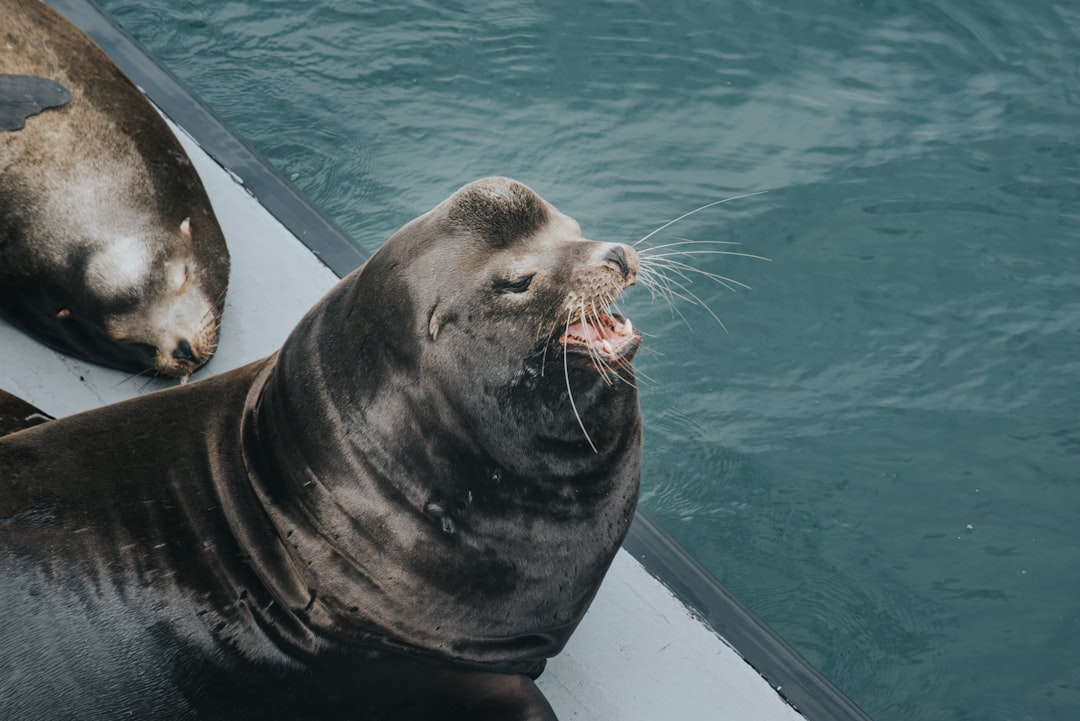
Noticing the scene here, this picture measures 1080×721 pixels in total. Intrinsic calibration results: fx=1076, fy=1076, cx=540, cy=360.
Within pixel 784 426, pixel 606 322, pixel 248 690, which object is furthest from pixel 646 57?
pixel 248 690

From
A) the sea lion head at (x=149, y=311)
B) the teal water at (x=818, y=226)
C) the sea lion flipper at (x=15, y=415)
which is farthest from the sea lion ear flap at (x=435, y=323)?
the teal water at (x=818, y=226)

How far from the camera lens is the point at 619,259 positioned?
2.55 meters

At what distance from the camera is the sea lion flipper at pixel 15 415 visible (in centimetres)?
321

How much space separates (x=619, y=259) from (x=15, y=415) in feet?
6.37

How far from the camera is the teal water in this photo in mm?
4812

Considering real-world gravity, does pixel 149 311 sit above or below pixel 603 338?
below

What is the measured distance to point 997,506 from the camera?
5062mm

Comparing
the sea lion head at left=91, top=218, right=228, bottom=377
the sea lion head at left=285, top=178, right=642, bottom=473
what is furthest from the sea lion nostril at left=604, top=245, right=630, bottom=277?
the sea lion head at left=91, top=218, right=228, bottom=377

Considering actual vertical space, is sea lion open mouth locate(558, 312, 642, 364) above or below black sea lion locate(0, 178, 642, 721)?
above

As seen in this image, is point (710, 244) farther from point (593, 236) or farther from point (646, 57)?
point (646, 57)

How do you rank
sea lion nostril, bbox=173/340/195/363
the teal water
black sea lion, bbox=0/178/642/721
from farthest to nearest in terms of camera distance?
the teal water
sea lion nostril, bbox=173/340/195/363
black sea lion, bbox=0/178/642/721

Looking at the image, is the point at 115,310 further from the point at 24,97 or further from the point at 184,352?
the point at 24,97

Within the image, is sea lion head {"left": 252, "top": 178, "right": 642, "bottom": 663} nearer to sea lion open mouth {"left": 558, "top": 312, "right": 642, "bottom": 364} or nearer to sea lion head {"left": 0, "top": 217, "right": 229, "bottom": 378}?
sea lion open mouth {"left": 558, "top": 312, "right": 642, "bottom": 364}

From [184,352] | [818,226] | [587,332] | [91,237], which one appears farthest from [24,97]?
[818,226]
